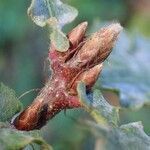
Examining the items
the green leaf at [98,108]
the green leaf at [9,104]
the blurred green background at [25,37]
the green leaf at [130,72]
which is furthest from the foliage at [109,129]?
the blurred green background at [25,37]

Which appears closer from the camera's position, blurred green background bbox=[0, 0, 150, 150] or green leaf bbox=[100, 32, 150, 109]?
green leaf bbox=[100, 32, 150, 109]

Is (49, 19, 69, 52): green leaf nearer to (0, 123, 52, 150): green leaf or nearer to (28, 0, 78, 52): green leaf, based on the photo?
(28, 0, 78, 52): green leaf

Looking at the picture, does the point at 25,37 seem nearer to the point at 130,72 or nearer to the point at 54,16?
the point at 130,72

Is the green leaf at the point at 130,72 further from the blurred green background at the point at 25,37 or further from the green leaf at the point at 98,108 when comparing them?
the blurred green background at the point at 25,37

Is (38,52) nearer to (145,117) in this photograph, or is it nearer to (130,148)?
(145,117)

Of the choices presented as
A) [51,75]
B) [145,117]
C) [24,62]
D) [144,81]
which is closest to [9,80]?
[24,62]

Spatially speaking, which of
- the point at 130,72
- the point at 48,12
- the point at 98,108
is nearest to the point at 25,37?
the point at 130,72

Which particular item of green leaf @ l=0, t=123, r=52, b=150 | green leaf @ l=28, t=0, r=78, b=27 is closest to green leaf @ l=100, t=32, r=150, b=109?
green leaf @ l=28, t=0, r=78, b=27
